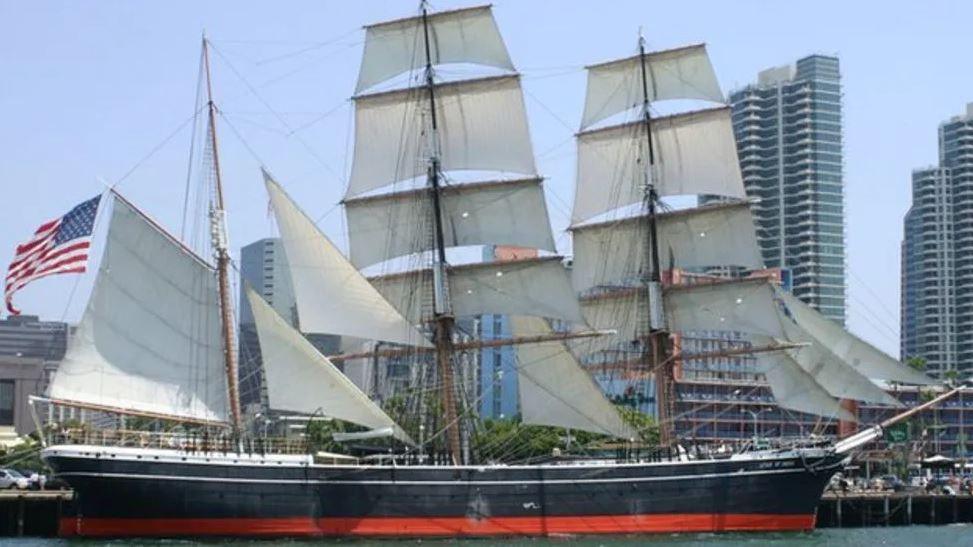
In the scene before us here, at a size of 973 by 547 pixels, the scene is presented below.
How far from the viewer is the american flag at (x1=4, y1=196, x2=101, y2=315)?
209 feet

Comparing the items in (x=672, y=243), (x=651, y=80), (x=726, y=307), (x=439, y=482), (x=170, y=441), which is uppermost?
(x=651, y=80)


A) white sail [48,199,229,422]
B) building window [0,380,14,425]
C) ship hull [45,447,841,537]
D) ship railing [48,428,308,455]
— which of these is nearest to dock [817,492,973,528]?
ship hull [45,447,841,537]

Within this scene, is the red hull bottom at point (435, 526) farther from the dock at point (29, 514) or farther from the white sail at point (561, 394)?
the dock at point (29, 514)

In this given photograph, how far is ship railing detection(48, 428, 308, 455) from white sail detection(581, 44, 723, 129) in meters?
23.0

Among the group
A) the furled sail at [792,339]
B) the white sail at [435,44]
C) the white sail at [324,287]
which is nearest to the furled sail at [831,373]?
the furled sail at [792,339]

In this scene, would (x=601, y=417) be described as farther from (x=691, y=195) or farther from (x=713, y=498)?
(x=691, y=195)

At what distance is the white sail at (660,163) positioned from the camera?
79812 mm

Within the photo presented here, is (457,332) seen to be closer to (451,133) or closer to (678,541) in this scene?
(451,133)

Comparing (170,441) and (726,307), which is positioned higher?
(726,307)

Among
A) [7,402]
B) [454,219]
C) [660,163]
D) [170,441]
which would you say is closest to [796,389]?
[660,163]

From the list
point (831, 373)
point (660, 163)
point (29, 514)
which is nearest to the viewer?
point (29, 514)

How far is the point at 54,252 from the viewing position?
63.7 meters

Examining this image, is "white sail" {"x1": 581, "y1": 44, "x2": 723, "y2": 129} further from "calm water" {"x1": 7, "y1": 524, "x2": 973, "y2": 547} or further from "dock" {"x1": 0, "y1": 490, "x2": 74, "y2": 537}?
"dock" {"x1": 0, "y1": 490, "x2": 74, "y2": 537}

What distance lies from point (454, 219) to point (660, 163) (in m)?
11.3
